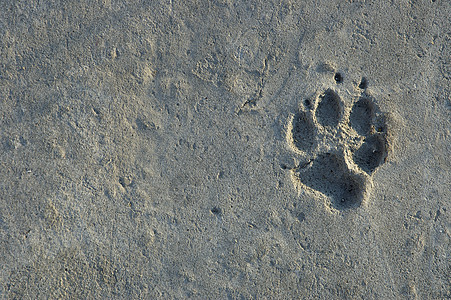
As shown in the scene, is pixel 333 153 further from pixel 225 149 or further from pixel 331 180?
pixel 225 149

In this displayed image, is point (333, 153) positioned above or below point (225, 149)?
above

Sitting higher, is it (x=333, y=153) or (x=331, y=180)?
(x=333, y=153)

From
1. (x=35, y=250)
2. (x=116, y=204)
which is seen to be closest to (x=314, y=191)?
(x=116, y=204)

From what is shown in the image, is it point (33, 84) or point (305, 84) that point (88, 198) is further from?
point (305, 84)

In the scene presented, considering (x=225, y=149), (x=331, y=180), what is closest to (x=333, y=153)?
(x=331, y=180)
